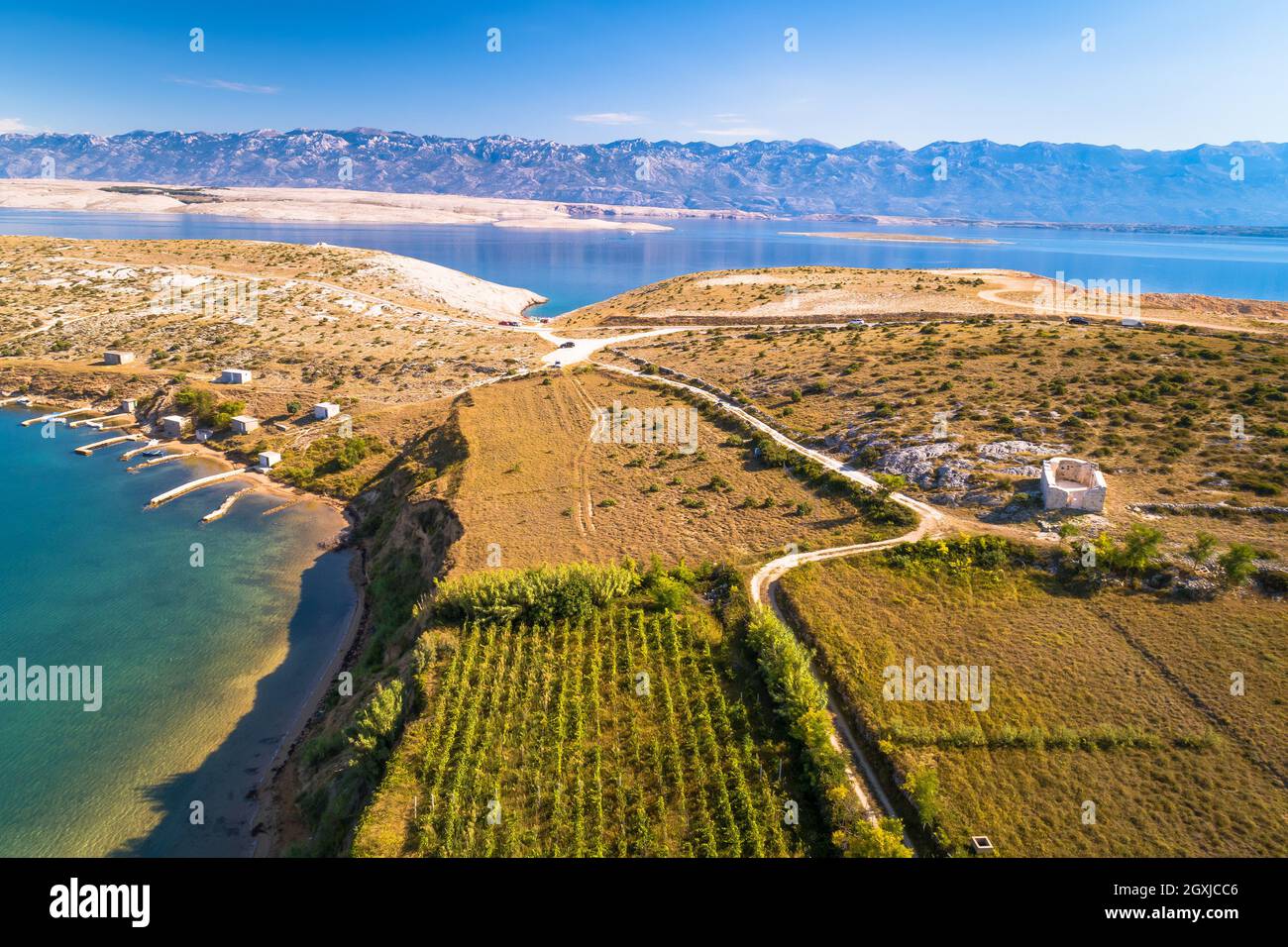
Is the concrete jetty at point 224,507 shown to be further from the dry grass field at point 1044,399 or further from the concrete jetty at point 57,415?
the dry grass field at point 1044,399

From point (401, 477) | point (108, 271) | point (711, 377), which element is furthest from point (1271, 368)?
point (108, 271)

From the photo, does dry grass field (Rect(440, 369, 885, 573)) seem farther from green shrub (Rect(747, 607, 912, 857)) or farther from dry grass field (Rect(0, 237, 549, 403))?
dry grass field (Rect(0, 237, 549, 403))

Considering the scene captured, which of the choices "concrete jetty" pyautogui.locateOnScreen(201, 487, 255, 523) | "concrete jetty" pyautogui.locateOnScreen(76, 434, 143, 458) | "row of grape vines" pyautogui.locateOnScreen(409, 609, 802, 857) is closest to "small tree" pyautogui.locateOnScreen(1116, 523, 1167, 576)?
"row of grape vines" pyautogui.locateOnScreen(409, 609, 802, 857)

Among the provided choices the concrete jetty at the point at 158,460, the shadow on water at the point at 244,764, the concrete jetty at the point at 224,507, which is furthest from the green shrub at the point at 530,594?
the concrete jetty at the point at 158,460

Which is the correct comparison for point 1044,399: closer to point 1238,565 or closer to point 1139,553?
point 1139,553

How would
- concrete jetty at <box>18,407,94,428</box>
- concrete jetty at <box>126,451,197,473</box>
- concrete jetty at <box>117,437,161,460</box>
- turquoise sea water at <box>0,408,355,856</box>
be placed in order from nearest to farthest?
turquoise sea water at <box>0,408,355,856</box> → concrete jetty at <box>126,451,197,473</box> → concrete jetty at <box>117,437,161,460</box> → concrete jetty at <box>18,407,94,428</box>

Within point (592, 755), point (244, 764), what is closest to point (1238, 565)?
point (592, 755)
